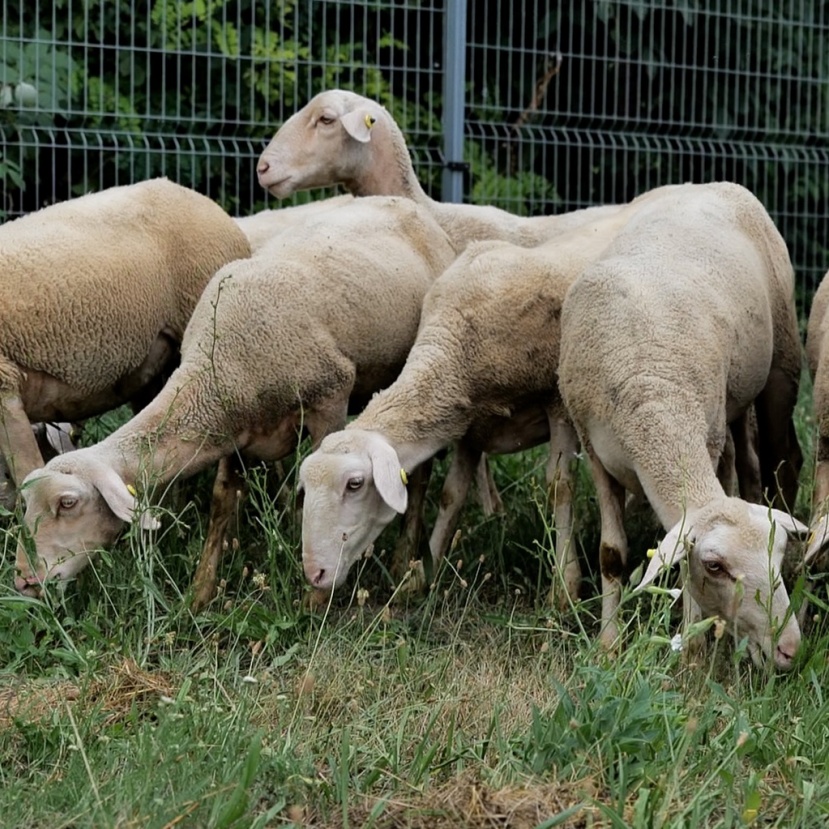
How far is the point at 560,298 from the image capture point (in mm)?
6059

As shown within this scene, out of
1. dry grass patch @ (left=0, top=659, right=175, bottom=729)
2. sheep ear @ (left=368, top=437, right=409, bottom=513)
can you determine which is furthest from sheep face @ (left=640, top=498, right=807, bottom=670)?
dry grass patch @ (left=0, top=659, right=175, bottom=729)

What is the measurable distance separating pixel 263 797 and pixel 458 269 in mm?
3061

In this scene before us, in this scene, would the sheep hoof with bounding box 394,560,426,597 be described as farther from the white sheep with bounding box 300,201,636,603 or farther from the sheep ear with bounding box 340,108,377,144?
the sheep ear with bounding box 340,108,377,144

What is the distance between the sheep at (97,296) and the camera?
19.9 feet

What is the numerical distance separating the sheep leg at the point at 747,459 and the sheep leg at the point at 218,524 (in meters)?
2.14

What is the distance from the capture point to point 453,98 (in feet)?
30.9

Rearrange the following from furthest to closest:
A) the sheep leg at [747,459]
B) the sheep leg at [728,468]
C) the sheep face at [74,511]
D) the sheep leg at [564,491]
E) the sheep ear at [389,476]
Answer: the sheep leg at [747,459]
the sheep leg at [728,468]
the sheep leg at [564,491]
the sheep face at [74,511]
the sheep ear at [389,476]

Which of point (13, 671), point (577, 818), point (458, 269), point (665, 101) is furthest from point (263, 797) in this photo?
point (665, 101)

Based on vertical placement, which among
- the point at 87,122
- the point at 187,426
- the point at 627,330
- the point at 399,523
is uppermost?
the point at 87,122

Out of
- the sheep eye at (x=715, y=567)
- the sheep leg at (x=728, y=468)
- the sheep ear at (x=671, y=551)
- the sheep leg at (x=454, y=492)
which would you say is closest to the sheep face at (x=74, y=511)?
the sheep leg at (x=454, y=492)

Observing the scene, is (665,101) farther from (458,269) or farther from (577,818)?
(577,818)

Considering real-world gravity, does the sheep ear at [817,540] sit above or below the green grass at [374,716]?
above

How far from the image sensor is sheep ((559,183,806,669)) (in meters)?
4.54

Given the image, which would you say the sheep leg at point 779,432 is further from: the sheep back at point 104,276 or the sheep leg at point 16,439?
the sheep leg at point 16,439
